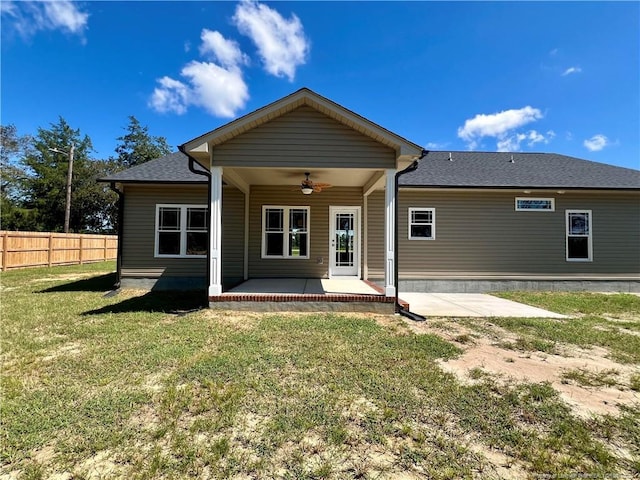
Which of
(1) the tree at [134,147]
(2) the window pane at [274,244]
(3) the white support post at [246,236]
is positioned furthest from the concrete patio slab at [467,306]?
(1) the tree at [134,147]

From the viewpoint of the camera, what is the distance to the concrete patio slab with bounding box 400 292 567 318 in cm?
622

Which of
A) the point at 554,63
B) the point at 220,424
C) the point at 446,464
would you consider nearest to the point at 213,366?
the point at 220,424

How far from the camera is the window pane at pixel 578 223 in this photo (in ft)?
30.4

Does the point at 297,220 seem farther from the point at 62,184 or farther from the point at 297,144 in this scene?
the point at 62,184

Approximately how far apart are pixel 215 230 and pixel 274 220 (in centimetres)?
348

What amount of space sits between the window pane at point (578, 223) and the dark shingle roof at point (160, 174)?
11.1 meters

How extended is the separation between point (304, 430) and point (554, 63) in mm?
13737

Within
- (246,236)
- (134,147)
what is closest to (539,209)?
(246,236)

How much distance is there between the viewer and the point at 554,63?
1037 centimetres

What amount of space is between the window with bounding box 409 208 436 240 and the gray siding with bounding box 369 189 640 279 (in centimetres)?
16

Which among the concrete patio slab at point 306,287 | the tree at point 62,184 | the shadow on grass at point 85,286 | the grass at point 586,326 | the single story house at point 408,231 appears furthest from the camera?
the tree at point 62,184

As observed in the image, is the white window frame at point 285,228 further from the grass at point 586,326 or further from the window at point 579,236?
the window at point 579,236

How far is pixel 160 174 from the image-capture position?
9.17 meters

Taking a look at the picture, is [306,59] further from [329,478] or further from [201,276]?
[329,478]
